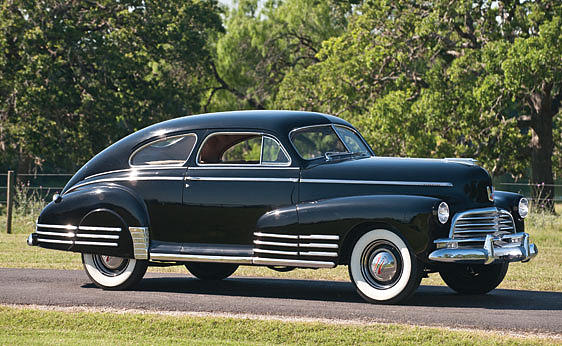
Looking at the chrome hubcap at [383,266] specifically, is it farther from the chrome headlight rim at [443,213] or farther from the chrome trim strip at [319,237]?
the chrome headlight rim at [443,213]

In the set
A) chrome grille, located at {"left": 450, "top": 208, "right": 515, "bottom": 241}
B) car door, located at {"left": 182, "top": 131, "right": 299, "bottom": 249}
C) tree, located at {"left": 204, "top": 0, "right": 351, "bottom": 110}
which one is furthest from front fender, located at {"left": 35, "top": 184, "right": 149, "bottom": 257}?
tree, located at {"left": 204, "top": 0, "right": 351, "bottom": 110}

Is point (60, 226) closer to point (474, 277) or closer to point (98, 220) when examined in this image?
point (98, 220)

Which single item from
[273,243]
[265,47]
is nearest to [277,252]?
[273,243]

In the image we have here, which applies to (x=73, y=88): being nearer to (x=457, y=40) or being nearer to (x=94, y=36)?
(x=94, y=36)

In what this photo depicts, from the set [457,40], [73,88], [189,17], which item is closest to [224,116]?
[457,40]

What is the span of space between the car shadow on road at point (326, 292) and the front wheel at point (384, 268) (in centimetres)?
36

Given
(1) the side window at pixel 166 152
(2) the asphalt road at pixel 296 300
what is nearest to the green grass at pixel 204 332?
(2) the asphalt road at pixel 296 300

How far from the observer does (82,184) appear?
35.1 ft

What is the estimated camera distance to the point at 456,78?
2819 cm

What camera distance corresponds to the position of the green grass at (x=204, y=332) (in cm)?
724

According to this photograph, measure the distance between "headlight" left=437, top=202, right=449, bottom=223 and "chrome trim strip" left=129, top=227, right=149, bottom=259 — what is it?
3.48 m

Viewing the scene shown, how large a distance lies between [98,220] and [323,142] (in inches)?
112

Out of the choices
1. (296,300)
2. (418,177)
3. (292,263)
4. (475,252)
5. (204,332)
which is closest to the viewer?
(204,332)

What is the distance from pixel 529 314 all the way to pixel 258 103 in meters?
38.1
